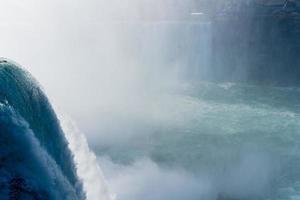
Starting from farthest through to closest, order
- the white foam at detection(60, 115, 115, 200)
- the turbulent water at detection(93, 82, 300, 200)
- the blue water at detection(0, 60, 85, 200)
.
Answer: the turbulent water at detection(93, 82, 300, 200) → the white foam at detection(60, 115, 115, 200) → the blue water at detection(0, 60, 85, 200)

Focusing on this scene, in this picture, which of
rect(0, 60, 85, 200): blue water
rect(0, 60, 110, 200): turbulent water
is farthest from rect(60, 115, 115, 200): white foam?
rect(0, 60, 85, 200): blue water

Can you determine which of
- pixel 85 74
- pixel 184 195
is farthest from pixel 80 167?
pixel 85 74

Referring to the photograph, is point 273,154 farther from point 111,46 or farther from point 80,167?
point 111,46

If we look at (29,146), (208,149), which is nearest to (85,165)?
(29,146)

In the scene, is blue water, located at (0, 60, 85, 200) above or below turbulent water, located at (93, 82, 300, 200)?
above

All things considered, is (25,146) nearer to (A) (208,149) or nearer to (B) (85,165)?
→ (B) (85,165)

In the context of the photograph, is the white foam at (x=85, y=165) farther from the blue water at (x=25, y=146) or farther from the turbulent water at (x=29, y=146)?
the blue water at (x=25, y=146)

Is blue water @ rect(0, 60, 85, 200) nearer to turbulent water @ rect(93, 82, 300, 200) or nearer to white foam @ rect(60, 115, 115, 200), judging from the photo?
white foam @ rect(60, 115, 115, 200)

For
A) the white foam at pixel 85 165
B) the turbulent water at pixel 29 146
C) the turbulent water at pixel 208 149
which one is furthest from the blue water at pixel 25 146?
the turbulent water at pixel 208 149
